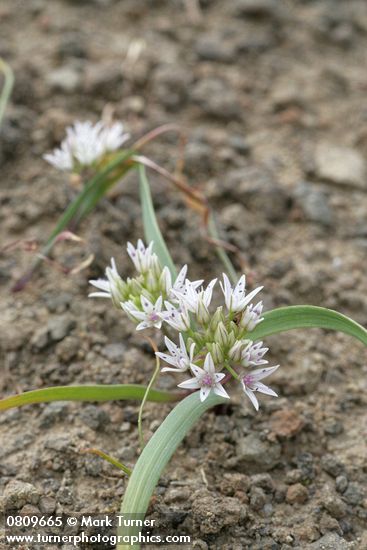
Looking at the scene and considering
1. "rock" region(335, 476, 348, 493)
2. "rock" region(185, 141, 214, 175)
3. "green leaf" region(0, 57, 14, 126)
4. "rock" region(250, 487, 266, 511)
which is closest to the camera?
"rock" region(250, 487, 266, 511)

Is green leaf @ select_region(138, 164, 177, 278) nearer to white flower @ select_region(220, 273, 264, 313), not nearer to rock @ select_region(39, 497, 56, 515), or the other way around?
white flower @ select_region(220, 273, 264, 313)

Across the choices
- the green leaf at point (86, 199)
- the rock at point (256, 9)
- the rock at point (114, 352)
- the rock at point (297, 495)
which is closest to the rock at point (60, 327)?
the rock at point (114, 352)

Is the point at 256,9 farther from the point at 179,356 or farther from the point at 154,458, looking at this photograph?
the point at 154,458

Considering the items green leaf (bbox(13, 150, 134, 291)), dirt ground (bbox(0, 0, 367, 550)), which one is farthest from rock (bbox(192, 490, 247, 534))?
green leaf (bbox(13, 150, 134, 291))

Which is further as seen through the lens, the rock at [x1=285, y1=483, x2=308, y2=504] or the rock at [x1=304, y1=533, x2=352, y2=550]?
the rock at [x1=285, y1=483, x2=308, y2=504]

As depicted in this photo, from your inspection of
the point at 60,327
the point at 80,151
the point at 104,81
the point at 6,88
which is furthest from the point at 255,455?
the point at 104,81

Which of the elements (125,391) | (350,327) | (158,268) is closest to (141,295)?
(158,268)

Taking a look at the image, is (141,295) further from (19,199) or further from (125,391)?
(19,199)

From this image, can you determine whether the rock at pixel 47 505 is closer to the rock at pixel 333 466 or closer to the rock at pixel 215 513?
the rock at pixel 215 513
